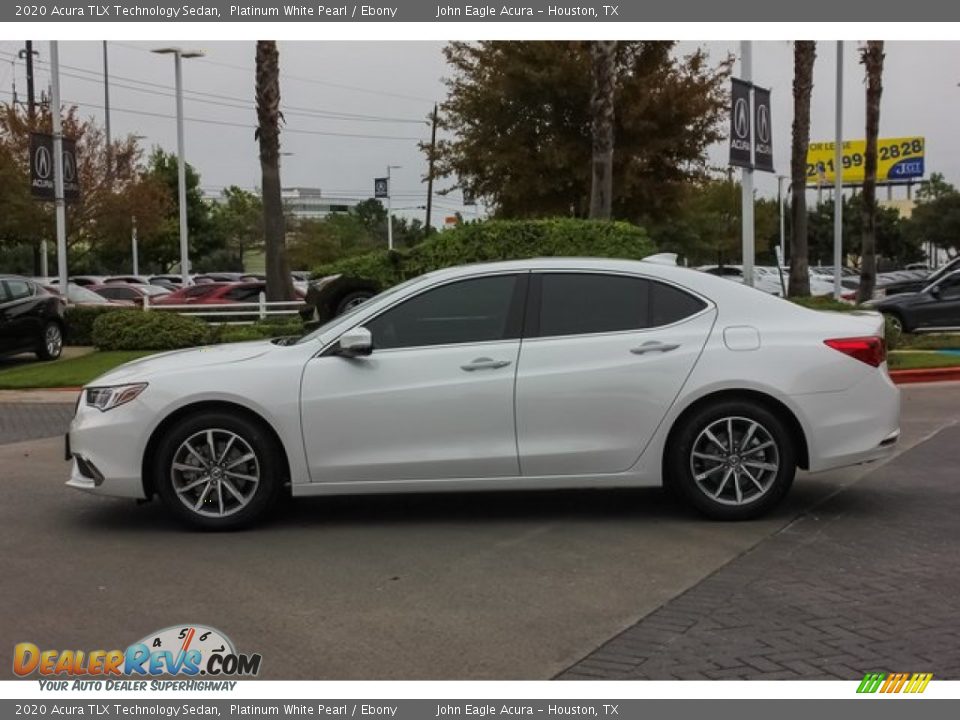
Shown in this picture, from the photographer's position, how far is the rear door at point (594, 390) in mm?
6469

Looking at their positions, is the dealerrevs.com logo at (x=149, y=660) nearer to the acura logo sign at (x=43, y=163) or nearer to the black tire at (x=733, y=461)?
the black tire at (x=733, y=461)

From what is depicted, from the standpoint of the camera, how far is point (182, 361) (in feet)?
22.1

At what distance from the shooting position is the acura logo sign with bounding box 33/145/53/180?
2283cm

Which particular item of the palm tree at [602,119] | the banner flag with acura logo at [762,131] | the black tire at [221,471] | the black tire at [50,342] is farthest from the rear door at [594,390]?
→ the black tire at [50,342]

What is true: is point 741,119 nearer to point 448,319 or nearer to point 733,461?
point 733,461

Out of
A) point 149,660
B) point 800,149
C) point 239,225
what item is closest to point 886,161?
point 239,225

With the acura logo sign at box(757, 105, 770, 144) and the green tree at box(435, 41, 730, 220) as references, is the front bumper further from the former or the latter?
the green tree at box(435, 41, 730, 220)

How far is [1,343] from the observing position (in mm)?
17906

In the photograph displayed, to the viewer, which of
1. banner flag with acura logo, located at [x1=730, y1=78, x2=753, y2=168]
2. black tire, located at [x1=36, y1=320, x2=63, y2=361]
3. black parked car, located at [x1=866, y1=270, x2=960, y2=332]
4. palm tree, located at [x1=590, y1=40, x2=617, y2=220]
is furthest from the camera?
palm tree, located at [x1=590, y1=40, x2=617, y2=220]

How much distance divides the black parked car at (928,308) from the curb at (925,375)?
5333mm

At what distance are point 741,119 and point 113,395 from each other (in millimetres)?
11976

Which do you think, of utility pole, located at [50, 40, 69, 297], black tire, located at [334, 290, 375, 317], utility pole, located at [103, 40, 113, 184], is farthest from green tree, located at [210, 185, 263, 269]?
black tire, located at [334, 290, 375, 317]

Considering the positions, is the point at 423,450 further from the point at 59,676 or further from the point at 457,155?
the point at 457,155

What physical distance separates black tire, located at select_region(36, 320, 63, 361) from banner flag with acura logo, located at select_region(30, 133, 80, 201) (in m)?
4.89
